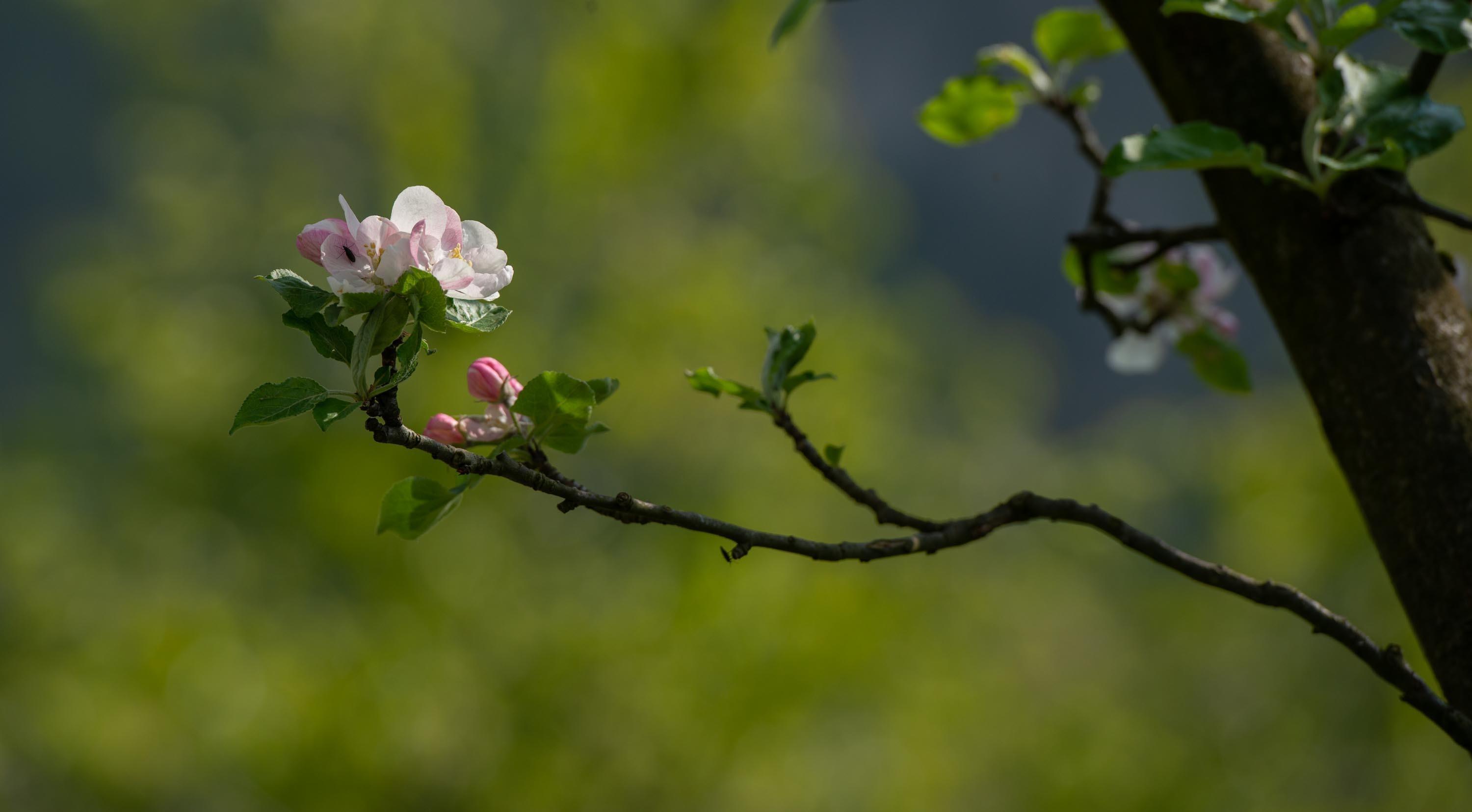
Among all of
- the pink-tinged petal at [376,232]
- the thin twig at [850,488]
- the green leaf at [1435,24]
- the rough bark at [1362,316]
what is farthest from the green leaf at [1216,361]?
the pink-tinged petal at [376,232]

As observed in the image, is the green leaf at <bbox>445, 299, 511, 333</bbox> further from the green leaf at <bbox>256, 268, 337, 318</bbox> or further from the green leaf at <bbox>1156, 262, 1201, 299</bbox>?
the green leaf at <bbox>1156, 262, 1201, 299</bbox>

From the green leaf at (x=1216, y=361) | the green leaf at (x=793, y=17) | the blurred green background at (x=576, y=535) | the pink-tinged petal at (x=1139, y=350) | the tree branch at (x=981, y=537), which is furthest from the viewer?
the blurred green background at (x=576, y=535)

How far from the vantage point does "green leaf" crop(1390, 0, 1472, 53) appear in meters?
0.63

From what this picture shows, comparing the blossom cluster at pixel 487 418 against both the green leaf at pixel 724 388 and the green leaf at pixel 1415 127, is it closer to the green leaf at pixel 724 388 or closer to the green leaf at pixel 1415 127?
the green leaf at pixel 724 388

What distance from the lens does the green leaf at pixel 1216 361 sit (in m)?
0.91

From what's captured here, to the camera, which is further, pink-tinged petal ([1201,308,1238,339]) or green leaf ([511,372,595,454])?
pink-tinged petal ([1201,308,1238,339])

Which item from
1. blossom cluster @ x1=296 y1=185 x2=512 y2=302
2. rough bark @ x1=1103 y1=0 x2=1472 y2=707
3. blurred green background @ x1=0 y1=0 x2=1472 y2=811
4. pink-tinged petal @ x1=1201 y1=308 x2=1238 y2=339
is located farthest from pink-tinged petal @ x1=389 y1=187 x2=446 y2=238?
blurred green background @ x1=0 y1=0 x2=1472 y2=811

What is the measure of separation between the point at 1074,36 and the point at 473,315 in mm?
764

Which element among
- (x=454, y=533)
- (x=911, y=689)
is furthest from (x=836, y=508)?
(x=454, y=533)

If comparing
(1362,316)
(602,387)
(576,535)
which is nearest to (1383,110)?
(1362,316)

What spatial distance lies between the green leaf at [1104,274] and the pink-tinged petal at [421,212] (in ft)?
2.11

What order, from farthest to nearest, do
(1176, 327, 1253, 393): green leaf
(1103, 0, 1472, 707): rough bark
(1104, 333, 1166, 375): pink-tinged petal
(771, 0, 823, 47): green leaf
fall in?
(1104, 333, 1166, 375): pink-tinged petal < (1176, 327, 1253, 393): green leaf < (771, 0, 823, 47): green leaf < (1103, 0, 1472, 707): rough bark

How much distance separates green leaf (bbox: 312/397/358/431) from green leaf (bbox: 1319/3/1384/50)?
649 millimetres

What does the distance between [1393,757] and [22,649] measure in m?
6.00
